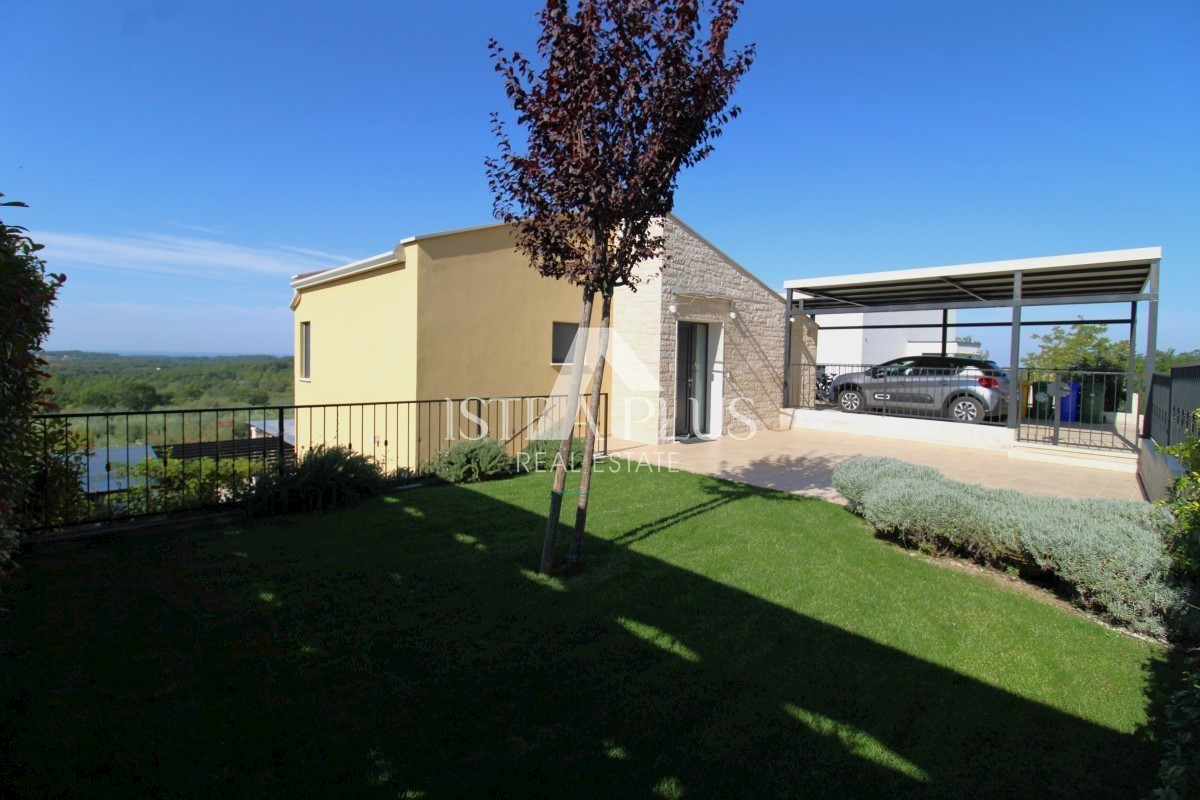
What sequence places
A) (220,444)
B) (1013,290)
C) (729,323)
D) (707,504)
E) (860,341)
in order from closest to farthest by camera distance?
(707,504) → (220,444) → (1013,290) → (729,323) → (860,341)

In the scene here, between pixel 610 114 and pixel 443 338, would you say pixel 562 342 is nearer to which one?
pixel 443 338

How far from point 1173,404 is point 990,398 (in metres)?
5.51

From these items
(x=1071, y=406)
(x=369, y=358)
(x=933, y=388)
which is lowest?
(x=1071, y=406)

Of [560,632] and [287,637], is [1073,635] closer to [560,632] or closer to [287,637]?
[560,632]

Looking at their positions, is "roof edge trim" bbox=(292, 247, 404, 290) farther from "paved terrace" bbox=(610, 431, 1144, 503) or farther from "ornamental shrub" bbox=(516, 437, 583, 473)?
"paved terrace" bbox=(610, 431, 1144, 503)

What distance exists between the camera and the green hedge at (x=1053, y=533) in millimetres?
3762

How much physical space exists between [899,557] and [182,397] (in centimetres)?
1877

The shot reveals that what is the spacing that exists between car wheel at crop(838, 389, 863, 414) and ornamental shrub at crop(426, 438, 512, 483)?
10051 millimetres

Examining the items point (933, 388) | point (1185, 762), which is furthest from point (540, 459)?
point (933, 388)

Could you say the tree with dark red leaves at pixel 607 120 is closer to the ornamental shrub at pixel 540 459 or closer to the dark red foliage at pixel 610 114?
the dark red foliage at pixel 610 114

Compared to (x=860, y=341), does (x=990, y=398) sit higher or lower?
lower

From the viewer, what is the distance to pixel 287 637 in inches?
132

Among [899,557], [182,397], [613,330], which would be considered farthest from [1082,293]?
[182,397]

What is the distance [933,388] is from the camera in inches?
508
